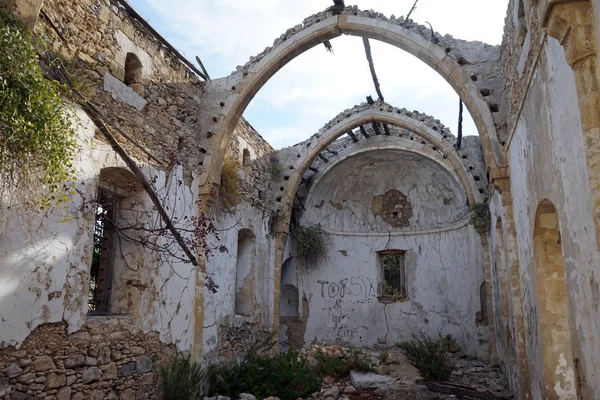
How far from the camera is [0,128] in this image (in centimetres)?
401

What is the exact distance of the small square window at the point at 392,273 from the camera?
14961 mm

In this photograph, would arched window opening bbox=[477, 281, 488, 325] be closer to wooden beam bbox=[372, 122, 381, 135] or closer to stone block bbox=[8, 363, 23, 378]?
wooden beam bbox=[372, 122, 381, 135]

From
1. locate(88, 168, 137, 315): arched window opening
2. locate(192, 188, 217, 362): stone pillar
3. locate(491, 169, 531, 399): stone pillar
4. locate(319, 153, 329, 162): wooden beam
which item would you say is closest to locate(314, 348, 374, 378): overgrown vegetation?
locate(192, 188, 217, 362): stone pillar

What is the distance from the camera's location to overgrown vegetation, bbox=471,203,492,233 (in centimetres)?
1091

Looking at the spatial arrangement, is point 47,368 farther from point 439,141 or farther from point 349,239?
point 349,239

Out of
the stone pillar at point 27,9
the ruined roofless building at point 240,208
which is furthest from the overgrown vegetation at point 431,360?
the stone pillar at point 27,9

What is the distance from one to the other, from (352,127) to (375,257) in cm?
452

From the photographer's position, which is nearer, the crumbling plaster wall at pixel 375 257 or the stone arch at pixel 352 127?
the stone arch at pixel 352 127

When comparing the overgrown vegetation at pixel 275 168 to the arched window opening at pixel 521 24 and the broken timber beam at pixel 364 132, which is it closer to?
the broken timber beam at pixel 364 132

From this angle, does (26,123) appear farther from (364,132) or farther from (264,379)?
(364,132)

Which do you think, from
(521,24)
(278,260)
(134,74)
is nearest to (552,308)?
(521,24)

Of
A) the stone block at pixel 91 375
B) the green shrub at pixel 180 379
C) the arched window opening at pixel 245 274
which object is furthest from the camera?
the arched window opening at pixel 245 274

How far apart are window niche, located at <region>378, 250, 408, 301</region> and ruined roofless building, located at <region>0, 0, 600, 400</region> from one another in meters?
1.88

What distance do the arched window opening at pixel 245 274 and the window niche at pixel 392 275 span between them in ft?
18.5
